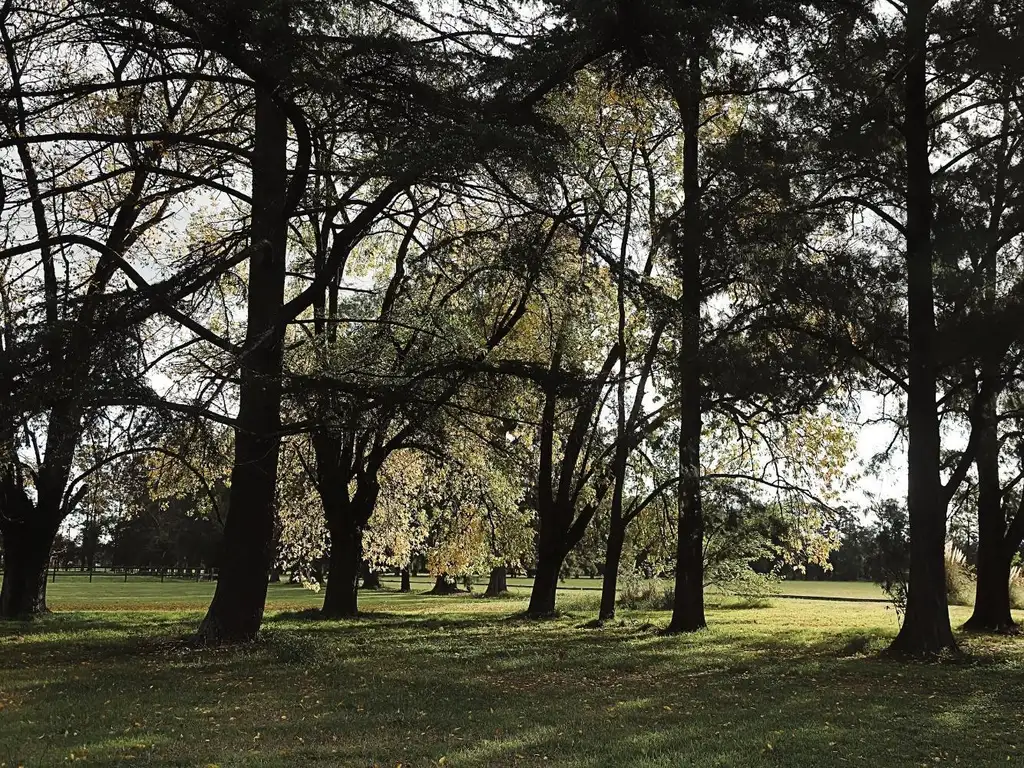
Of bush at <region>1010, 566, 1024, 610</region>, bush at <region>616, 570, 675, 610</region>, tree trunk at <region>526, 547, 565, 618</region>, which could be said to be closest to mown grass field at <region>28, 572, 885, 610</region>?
bush at <region>1010, 566, 1024, 610</region>

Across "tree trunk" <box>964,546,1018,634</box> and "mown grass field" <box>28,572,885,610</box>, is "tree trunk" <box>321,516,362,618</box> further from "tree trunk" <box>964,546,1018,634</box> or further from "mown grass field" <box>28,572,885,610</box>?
"tree trunk" <box>964,546,1018,634</box>

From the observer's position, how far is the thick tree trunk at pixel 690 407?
43.9 ft

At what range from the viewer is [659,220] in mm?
18109

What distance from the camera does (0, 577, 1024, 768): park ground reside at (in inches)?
246

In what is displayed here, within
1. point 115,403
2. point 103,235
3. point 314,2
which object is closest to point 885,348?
point 314,2

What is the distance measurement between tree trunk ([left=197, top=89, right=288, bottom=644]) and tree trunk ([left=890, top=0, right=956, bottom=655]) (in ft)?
28.9

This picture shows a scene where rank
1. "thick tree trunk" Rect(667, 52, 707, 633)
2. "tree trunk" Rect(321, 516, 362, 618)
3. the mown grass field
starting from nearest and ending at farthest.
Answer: "thick tree trunk" Rect(667, 52, 707, 633)
"tree trunk" Rect(321, 516, 362, 618)
the mown grass field

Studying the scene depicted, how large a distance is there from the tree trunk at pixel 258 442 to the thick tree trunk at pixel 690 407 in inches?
221

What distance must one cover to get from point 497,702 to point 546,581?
13534 mm

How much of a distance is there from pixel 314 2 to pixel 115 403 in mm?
4692

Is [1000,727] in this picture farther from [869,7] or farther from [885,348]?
[869,7]

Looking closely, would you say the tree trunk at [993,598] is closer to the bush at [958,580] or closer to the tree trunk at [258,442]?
the bush at [958,580]

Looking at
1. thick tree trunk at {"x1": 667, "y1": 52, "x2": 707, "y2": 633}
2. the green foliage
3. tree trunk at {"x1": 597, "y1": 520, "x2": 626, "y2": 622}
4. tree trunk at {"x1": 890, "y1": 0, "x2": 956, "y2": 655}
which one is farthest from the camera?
the green foliage

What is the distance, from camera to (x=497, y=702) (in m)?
8.49
